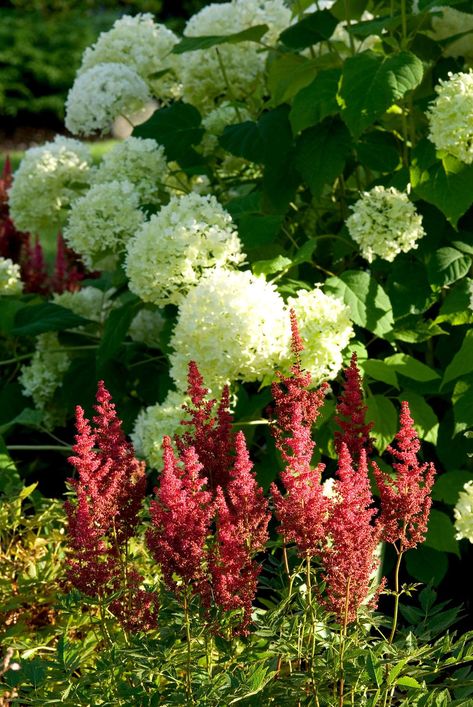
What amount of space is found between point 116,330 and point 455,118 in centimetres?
130

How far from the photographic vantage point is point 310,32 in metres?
3.58

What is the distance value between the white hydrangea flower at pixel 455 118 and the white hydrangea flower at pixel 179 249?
2.22ft

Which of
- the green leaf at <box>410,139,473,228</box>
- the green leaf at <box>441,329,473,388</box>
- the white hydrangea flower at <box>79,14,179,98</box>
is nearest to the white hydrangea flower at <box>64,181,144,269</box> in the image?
the white hydrangea flower at <box>79,14,179,98</box>

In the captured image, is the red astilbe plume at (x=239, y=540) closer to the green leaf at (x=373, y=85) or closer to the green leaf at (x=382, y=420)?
the green leaf at (x=382, y=420)

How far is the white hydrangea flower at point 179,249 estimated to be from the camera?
304cm

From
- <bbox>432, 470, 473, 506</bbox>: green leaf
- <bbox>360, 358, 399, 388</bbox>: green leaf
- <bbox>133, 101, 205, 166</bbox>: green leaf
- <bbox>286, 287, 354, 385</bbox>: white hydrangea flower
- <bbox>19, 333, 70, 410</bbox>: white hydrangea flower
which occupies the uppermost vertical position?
<bbox>133, 101, 205, 166</bbox>: green leaf

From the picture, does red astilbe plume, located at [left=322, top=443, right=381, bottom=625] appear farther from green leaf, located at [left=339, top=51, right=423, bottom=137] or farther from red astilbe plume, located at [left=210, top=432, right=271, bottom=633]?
green leaf, located at [left=339, top=51, right=423, bottom=137]

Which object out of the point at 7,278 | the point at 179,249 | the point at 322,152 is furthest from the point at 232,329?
the point at 7,278

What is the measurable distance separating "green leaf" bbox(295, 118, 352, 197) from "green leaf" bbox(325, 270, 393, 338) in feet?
1.08

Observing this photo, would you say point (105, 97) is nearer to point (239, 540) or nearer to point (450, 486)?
point (450, 486)

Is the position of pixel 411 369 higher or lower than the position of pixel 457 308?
lower

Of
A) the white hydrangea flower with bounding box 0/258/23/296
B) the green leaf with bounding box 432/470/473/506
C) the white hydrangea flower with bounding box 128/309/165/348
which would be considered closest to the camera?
the green leaf with bounding box 432/470/473/506

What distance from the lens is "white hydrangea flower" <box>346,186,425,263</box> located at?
3.16 meters

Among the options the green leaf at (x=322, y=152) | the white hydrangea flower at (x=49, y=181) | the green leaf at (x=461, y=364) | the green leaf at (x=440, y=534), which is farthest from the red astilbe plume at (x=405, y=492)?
the white hydrangea flower at (x=49, y=181)
